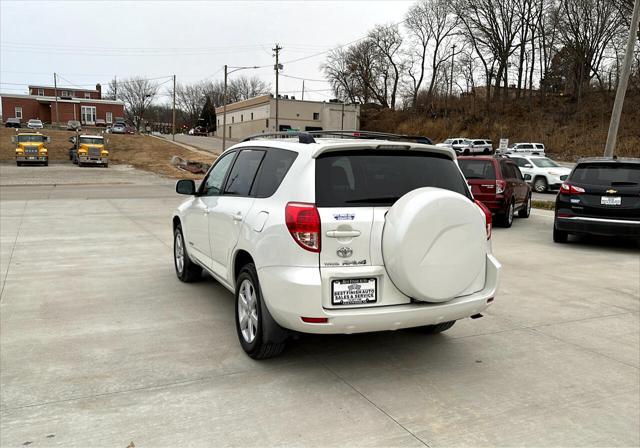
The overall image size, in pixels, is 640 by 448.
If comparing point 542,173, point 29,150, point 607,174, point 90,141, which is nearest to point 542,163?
point 542,173

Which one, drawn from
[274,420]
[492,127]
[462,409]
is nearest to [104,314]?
[274,420]

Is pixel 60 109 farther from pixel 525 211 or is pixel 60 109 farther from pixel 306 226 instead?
pixel 306 226

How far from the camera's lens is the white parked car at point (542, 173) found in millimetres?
24047

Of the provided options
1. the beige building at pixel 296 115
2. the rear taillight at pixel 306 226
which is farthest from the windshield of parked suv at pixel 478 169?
the beige building at pixel 296 115

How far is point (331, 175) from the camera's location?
151 inches

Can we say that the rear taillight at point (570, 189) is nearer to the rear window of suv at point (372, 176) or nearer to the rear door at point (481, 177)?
the rear door at point (481, 177)

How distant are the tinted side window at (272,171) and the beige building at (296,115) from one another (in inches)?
2772

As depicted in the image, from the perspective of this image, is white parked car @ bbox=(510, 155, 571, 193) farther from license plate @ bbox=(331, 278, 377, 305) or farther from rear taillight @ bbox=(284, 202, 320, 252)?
rear taillight @ bbox=(284, 202, 320, 252)

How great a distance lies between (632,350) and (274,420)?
339 centimetres

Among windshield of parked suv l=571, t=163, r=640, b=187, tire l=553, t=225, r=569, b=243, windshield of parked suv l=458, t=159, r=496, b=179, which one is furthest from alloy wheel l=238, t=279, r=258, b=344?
windshield of parked suv l=458, t=159, r=496, b=179

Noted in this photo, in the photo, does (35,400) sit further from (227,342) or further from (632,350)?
(632,350)

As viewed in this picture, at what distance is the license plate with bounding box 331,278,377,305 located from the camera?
11.9 ft

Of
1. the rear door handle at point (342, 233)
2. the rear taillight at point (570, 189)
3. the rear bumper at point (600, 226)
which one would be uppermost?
the rear taillight at point (570, 189)

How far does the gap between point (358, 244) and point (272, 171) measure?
1.09 metres
